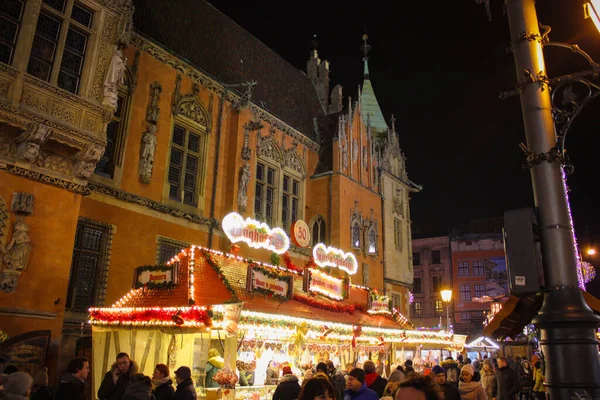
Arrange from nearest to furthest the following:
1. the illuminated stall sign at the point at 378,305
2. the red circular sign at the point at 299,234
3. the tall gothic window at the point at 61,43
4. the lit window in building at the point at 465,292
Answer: the tall gothic window at the point at 61,43, the red circular sign at the point at 299,234, the illuminated stall sign at the point at 378,305, the lit window in building at the point at 465,292

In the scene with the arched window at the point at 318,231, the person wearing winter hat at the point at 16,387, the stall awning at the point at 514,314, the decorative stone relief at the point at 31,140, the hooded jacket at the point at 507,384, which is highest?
the arched window at the point at 318,231

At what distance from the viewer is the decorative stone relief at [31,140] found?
11.8 meters

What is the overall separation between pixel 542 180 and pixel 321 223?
21.3m

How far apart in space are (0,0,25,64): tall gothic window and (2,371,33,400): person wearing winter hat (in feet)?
32.8

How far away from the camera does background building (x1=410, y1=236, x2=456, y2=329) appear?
2362 inches

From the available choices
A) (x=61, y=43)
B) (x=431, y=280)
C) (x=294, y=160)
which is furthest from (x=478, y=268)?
(x=61, y=43)

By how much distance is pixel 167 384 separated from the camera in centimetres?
702

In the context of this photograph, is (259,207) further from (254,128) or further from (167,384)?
(167,384)

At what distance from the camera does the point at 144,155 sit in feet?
55.0

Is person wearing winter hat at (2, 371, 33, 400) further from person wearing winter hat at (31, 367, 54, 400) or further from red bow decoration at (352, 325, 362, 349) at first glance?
red bow decoration at (352, 325, 362, 349)

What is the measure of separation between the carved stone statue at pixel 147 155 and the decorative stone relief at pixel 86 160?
10.9 ft

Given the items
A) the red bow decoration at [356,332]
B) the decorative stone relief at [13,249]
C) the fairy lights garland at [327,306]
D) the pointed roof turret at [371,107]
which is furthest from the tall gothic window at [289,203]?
the decorative stone relief at [13,249]

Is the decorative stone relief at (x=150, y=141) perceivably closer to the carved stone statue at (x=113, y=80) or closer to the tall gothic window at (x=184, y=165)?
the tall gothic window at (x=184, y=165)

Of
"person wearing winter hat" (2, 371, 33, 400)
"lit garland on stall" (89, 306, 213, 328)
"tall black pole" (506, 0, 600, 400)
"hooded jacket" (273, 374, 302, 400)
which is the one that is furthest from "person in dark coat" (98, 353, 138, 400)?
"tall black pole" (506, 0, 600, 400)
